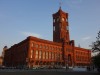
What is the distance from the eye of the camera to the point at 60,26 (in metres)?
129

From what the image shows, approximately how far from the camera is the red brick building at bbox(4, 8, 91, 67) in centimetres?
9944

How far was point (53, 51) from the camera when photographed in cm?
11162

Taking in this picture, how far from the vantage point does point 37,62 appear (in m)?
101

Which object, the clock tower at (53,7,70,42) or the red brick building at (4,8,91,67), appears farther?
the clock tower at (53,7,70,42)

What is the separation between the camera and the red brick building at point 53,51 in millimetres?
99438

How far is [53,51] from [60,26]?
24.0 m

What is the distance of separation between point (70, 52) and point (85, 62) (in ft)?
69.5

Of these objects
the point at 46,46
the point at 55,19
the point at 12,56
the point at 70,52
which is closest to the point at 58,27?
the point at 55,19

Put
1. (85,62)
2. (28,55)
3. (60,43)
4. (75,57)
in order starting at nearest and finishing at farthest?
(28,55) < (60,43) < (75,57) < (85,62)

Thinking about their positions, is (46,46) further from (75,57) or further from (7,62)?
(7,62)

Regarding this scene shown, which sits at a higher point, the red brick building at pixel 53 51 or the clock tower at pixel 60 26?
the clock tower at pixel 60 26

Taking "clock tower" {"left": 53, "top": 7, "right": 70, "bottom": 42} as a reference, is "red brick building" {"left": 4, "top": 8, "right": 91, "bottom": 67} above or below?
below

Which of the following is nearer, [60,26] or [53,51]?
[53,51]

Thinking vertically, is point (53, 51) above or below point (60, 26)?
below
